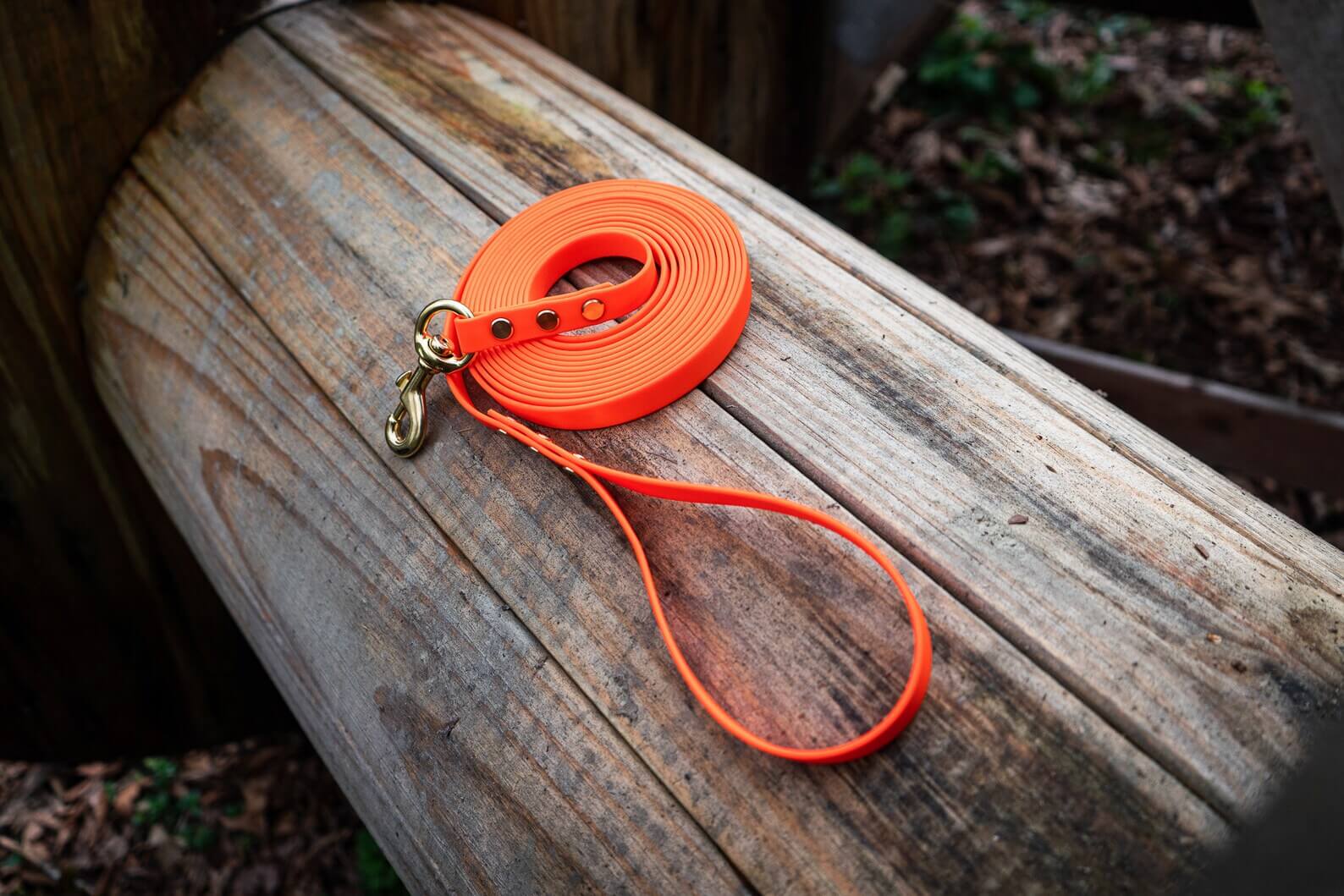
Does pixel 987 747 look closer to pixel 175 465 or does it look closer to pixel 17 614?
pixel 175 465

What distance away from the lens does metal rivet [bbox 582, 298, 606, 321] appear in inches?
50.2

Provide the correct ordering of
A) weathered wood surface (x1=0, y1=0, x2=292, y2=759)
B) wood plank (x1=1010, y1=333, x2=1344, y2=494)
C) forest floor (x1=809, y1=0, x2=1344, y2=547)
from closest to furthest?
weathered wood surface (x1=0, y1=0, x2=292, y2=759) → wood plank (x1=1010, y1=333, x2=1344, y2=494) → forest floor (x1=809, y1=0, x2=1344, y2=547)

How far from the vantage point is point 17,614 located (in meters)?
2.15

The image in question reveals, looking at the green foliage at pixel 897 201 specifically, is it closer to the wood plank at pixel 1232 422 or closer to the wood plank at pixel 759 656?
the wood plank at pixel 1232 422

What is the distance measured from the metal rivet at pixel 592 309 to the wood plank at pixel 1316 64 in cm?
155

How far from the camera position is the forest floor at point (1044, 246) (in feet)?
9.19

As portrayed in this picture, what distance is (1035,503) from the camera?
3.36ft

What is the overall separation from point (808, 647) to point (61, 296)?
1.75m

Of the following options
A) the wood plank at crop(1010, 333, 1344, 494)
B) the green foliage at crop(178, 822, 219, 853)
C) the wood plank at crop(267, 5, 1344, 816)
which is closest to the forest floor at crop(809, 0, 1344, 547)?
the wood plank at crop(1010, 333, 1344, 494)

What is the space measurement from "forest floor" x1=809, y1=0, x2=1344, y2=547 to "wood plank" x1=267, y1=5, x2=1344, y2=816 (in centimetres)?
226

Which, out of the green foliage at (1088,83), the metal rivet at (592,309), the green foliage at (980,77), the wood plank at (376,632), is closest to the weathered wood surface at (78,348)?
the wood plank at (376,632)

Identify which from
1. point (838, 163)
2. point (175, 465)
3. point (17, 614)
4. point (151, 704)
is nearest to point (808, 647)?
point (175, 465)

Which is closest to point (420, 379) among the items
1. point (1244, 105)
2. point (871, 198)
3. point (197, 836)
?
point (197, 836)

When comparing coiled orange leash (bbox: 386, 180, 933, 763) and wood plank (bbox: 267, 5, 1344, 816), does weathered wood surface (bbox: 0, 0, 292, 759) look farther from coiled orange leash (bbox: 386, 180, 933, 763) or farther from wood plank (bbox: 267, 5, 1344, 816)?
coiled orange leash (bbox: 386, 180, 933, 763)
